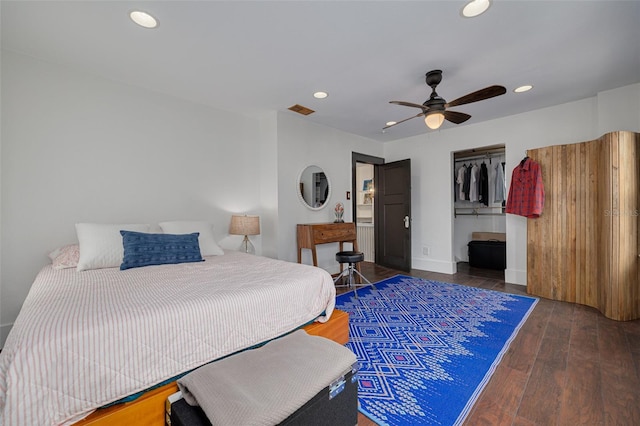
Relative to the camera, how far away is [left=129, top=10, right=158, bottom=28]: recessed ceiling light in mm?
1938

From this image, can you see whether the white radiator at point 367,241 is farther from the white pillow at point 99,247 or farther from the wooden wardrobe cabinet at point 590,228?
the white pillow at point 99,247

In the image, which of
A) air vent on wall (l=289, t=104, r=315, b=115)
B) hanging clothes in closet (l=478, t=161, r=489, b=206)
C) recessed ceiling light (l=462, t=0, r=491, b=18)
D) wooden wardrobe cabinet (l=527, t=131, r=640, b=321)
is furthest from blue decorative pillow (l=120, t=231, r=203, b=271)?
hanging clothes in closet (l=478, t=161, r=489, b=206)

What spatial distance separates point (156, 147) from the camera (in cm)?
318

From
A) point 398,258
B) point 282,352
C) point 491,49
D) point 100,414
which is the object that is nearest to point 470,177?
point 398,258

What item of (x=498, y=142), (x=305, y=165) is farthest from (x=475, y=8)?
(x=498, y=142)

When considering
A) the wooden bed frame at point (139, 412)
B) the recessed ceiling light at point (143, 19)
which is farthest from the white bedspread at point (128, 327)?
the recessed ceiling light at point (143, 19)

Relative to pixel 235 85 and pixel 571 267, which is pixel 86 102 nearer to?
pixel 235 85

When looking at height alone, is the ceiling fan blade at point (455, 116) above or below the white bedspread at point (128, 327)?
above

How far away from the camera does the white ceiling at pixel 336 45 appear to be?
75.5 inches

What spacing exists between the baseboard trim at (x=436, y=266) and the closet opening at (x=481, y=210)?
16.8 inches

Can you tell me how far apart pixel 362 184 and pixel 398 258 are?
6.63 feet

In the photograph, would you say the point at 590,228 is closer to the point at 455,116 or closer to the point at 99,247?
the point at 455,116

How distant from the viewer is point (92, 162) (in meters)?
2.76

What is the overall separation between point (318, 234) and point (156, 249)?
6.85ft
